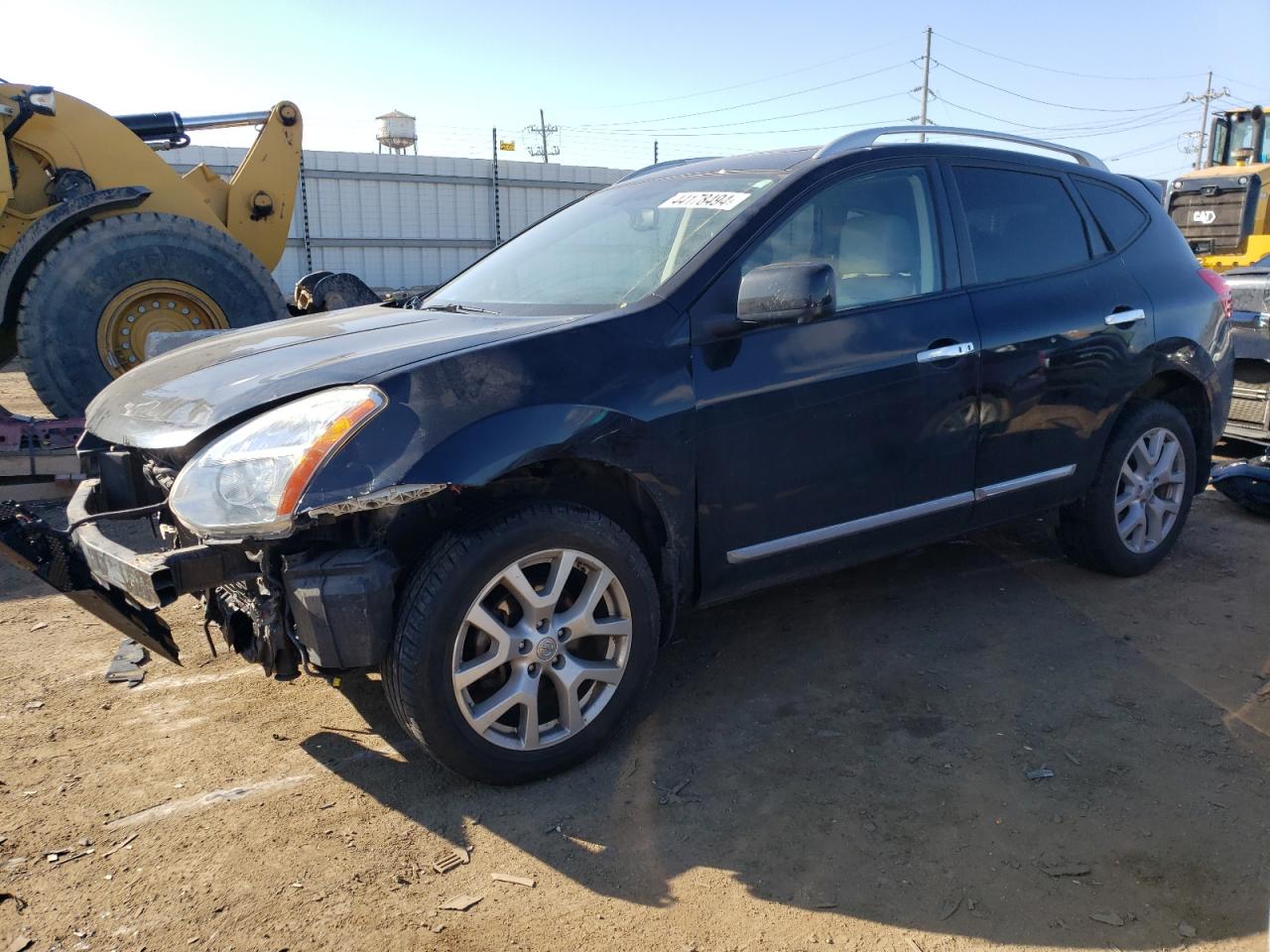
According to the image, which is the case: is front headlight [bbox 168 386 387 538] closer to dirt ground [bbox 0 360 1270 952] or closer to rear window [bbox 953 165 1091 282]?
dirt ground [bbox 0 360 1270 952]

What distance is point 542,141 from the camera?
6053 cm

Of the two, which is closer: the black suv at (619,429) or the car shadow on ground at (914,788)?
the car shadow on ground at (914,788)

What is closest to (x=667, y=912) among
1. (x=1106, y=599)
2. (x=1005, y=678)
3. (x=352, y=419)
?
(x=352, y=419)

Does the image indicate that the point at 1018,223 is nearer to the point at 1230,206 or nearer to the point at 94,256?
the point at 94,256

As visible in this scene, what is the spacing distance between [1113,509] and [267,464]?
363 cm

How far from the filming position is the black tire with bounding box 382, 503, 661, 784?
2.56 metres

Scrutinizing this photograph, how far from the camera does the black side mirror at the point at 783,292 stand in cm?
290

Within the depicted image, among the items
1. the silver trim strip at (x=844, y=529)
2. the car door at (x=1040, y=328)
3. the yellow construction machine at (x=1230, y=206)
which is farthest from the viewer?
the yellow construction machine at (x=1230, y=206)

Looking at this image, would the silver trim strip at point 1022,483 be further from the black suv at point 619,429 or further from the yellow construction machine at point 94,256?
the yellow construction machine at point 94,256

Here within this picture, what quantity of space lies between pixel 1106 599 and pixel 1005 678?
1.07 metres

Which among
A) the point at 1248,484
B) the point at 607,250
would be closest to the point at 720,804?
the point at 607,250

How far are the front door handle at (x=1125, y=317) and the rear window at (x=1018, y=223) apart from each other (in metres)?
0.28

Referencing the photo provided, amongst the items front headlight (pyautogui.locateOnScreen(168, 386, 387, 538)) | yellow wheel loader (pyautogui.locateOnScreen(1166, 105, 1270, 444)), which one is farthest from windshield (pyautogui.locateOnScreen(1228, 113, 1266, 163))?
front headlight (pyautogui.locateOnScreen(168, 386, 387, 538))

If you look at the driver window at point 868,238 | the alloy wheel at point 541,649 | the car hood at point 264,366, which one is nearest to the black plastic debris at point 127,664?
the car hood at point 264,366
